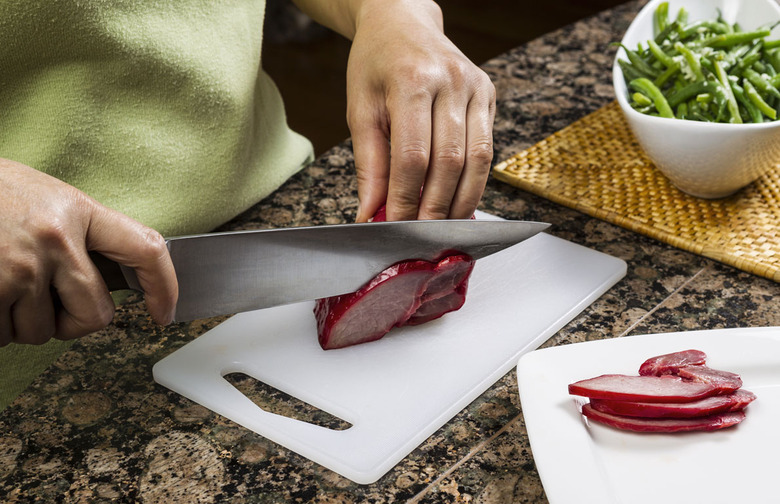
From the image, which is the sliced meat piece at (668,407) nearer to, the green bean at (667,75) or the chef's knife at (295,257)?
the chef's knife at (295,257)

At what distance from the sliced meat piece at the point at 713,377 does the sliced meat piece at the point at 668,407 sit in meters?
0.02

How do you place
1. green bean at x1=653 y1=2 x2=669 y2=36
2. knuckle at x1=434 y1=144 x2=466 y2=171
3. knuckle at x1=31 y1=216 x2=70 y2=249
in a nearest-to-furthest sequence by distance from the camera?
knuckle at x1=31 y1=216 x2=70 y2=249
knuckle at x1=434 y1=144 x2=466 y2=171
green bean at x1=653 y1=2 x2=669 y2=36

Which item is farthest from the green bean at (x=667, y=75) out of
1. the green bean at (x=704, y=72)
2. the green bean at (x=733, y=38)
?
the green bean at (x=733, y=38)

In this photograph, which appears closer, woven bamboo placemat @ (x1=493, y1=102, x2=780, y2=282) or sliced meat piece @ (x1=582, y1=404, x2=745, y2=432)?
sliced meat piece @ (x1=582, y1=404, x2=745, y2=432)

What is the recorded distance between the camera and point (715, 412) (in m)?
1.00

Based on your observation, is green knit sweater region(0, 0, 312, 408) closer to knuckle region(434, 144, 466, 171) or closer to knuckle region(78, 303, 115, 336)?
knuckle region(78, 303, 115, 336)

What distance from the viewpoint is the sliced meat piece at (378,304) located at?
1.24 m

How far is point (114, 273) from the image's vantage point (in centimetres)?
104

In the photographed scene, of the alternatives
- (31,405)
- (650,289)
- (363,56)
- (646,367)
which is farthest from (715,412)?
(31,405)

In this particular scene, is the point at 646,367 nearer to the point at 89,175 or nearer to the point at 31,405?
the point at 31,405

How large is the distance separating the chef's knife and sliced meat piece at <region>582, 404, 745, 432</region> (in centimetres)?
40

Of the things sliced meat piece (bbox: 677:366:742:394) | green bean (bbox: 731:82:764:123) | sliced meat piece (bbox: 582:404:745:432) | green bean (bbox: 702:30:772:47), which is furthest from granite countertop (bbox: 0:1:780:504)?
green bean (bbox: 702:30:772:47)

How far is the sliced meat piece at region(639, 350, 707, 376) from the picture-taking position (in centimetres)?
105

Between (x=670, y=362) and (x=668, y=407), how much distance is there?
0.32 feet
